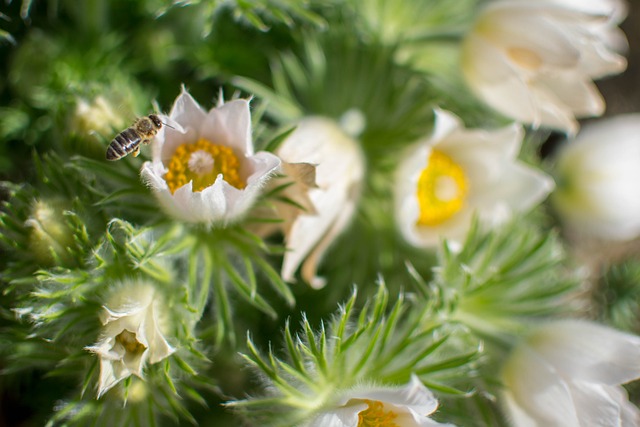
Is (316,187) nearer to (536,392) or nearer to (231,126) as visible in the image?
(231,126)

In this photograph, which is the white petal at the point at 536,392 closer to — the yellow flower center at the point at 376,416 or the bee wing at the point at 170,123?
the yellow flower center at the point at 376,416

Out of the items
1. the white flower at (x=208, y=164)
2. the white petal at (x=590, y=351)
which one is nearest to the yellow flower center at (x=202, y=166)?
the white flower at (x=208, y=164)

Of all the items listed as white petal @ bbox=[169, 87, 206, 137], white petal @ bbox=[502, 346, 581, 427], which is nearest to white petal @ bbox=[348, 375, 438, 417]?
white petal @ bbox=[502, 346, 581, 427]

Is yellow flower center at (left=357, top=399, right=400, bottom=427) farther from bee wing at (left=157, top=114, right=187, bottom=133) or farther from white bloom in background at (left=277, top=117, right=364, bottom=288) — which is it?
bee wing at (left=157, top=114, right=187, bottom=133)

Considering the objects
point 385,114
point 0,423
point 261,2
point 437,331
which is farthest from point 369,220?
point 0,423

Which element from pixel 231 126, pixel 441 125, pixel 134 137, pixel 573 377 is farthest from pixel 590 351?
pixel 134 137

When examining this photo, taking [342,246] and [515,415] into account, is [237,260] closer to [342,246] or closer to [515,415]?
[342,246]

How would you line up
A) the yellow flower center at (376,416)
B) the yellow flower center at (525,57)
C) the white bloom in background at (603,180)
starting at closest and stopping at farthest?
the yellow flower center at (376,416)
the yellow flower center at (525,57)
the white bloom in background at (603,180)

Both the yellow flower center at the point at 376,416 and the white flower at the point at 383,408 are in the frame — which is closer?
the white flower at the point at 383,408
